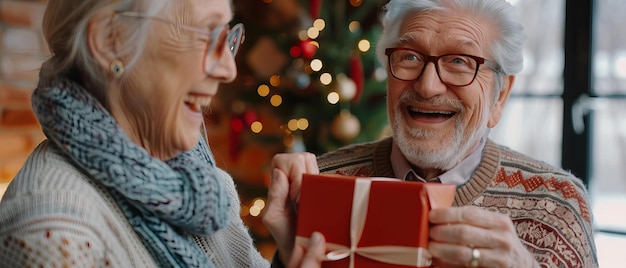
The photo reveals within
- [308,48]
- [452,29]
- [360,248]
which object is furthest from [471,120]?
[308,48]

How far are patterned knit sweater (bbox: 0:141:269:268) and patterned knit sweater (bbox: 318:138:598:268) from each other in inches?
35.9

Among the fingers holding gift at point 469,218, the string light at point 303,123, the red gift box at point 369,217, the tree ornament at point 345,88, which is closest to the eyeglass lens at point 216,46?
the red gift box at point 369,217

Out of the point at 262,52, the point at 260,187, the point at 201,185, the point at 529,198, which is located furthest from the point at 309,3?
the point at 201,185

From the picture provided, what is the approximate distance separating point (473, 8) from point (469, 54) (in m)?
0.12

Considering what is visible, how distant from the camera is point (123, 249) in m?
1.16

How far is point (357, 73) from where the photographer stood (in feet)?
11.8

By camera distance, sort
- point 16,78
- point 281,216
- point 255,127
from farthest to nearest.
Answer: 1. point 255,127
2. point 16,78
3. point 281,216

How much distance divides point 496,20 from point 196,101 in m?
0.97

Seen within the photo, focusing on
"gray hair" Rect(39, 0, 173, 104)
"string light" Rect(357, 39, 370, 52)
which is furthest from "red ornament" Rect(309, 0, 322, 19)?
"gray hair" Rect(39, 0, 173, 104)

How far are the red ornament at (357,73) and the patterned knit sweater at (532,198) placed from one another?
5.27ft

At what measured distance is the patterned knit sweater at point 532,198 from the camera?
174cm

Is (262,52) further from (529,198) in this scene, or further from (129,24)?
(129,24)

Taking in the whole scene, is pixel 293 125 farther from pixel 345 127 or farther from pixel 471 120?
pixel 471 120

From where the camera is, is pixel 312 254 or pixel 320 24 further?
pixel 320 24
